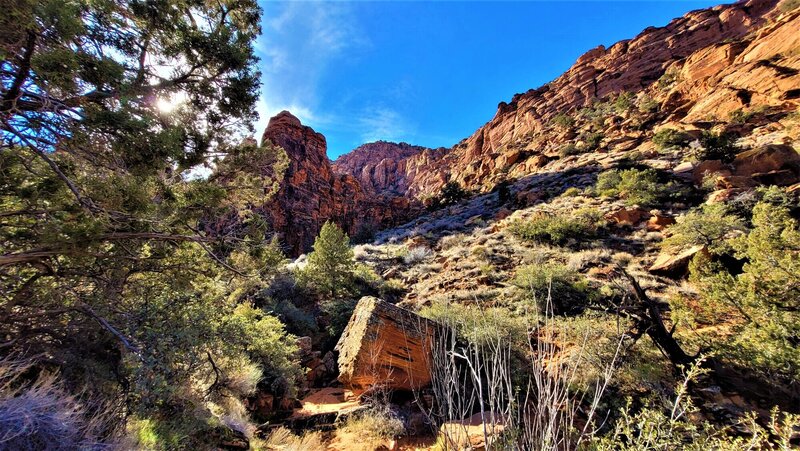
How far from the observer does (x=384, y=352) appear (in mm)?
5953

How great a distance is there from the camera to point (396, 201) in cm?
4728

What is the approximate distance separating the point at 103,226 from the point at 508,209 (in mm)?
20617

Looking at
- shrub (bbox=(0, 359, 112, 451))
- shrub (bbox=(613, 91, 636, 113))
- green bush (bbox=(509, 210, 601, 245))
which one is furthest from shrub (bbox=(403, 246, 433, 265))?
shrub (bbox=(613, 91, 636, 113))

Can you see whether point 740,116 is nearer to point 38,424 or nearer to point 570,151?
point 570,151

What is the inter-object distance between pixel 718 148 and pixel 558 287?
1592cm

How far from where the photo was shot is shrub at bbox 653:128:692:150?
68.4 ft

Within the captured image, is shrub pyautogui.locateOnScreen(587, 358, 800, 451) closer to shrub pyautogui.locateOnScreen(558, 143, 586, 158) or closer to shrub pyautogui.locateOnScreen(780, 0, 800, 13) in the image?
shrub pyautogui.locateOnScreen(558, 143, 586, 158)

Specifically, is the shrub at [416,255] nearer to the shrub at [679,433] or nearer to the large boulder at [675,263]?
the large boulder at [675,263]

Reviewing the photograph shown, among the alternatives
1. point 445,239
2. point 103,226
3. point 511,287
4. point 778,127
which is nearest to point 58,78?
point 103,226

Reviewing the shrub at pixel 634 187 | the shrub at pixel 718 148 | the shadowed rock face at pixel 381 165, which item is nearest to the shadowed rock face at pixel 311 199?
the shadowed rock face at pixel 381 165

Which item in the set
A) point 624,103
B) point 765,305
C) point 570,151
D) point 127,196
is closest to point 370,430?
point 127,196

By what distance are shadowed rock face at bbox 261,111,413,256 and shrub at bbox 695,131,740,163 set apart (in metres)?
27.9

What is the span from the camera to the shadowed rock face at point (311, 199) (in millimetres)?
35688

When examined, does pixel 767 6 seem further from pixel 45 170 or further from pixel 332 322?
pixel 45 170
